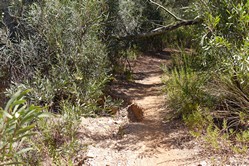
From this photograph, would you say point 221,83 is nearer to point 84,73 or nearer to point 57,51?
point 84,73

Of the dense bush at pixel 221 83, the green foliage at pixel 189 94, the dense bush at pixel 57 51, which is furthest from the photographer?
the dense bush at pixel 57 51

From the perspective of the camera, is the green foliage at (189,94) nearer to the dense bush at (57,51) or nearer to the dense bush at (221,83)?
the dense bush at (221,83)

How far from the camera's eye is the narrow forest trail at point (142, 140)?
13.4ft

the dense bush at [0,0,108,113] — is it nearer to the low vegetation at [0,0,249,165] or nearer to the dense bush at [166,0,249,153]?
the low vegetation at [0,0,249,165]

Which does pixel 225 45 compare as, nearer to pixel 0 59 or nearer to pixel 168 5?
pixel 0 59

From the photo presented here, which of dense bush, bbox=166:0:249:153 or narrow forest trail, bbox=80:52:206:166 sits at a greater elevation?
dense bush, bbox=166:0:249:153

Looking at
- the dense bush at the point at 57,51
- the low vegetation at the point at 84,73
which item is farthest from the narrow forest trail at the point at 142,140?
the dense bush at the point at 57,51

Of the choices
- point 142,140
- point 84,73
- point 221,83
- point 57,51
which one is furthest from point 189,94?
point 57,51

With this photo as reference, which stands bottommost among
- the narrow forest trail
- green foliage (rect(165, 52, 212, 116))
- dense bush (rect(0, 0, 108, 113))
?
the narrow forest trail

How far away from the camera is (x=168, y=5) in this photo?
9898mm

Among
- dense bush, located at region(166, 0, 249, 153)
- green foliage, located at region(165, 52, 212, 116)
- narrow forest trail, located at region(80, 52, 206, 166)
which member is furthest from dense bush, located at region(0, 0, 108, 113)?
dense bush, located at region(166, 0, 249, 153)

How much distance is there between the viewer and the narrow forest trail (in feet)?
13.4

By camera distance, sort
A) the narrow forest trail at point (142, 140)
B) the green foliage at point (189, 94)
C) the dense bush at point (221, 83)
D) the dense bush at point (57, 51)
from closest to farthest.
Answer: the dense bush at point (221, 83) < the narrow forest trail at point (142, 140) < the green foliage at point (189, 94) < the dense bush at point (57, 51)

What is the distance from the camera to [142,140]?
185 inches
